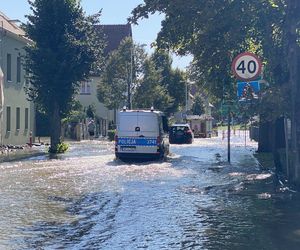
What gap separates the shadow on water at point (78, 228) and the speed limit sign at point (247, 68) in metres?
4.42

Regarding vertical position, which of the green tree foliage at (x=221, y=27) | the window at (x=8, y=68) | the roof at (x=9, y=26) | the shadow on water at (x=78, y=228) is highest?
the roof at (x=9, y=26)

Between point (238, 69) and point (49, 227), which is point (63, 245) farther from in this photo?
point (238, 69)

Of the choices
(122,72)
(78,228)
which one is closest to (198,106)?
(122,72)

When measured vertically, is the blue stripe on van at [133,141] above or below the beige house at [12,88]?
below

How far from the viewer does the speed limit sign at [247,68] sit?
15297mm

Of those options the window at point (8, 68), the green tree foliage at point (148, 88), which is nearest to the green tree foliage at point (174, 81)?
the green tree foliage at point (148, 88)

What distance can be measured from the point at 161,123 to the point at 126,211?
14806 mm

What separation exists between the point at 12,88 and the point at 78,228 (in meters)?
30.8

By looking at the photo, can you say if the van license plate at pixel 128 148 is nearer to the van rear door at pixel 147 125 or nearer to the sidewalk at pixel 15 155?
the van rear door at pixel 147 125

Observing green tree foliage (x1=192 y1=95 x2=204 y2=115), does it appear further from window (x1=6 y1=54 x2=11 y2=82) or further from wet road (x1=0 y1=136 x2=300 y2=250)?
wet road (x1=0 y1=136 x2=300 y2=250)

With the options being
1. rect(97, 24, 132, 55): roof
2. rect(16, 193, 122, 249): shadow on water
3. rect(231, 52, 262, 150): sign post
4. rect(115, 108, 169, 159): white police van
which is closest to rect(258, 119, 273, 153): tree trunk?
rect(115, 108, 169, 159): white police van

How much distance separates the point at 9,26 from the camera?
133 ft

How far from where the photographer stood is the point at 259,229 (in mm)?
9945

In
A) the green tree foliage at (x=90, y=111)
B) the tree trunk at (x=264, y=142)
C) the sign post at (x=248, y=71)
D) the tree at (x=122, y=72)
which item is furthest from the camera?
the green tree foliage at (x=90, y=111)
